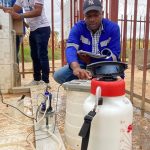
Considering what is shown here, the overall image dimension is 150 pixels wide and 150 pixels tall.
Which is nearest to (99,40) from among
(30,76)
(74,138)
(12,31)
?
(74,138)

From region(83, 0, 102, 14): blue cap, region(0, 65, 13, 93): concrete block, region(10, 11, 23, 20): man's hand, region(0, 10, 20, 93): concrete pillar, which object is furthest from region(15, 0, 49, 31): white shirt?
region(83, 0, 102, 14): blue cap

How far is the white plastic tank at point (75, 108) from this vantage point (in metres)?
1.88

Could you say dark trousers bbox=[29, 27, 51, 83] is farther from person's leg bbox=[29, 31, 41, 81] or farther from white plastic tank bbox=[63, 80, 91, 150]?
white plastic tank bbox=[63, 80, 91, 150]

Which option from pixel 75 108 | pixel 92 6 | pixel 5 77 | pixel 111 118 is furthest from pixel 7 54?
pixel 111 118

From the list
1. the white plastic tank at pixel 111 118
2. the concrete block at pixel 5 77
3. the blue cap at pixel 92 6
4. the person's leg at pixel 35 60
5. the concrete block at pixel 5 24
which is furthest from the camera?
the person's leg at pixel 35 60

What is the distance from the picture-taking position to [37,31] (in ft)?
12.0

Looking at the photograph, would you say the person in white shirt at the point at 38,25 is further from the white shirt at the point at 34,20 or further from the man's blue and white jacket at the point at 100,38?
the man's blue and white jacket at the point at 100,38

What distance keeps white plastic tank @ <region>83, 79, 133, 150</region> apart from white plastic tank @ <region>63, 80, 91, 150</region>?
447 millimetres

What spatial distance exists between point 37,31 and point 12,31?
283mm

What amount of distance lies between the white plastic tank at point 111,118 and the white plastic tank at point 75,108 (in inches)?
17.6

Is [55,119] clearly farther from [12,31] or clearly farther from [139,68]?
[139,68]

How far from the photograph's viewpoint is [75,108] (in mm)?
1935

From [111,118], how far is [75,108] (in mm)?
575

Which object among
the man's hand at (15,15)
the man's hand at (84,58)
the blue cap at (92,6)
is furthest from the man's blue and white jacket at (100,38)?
the man's hand at (15,15)
